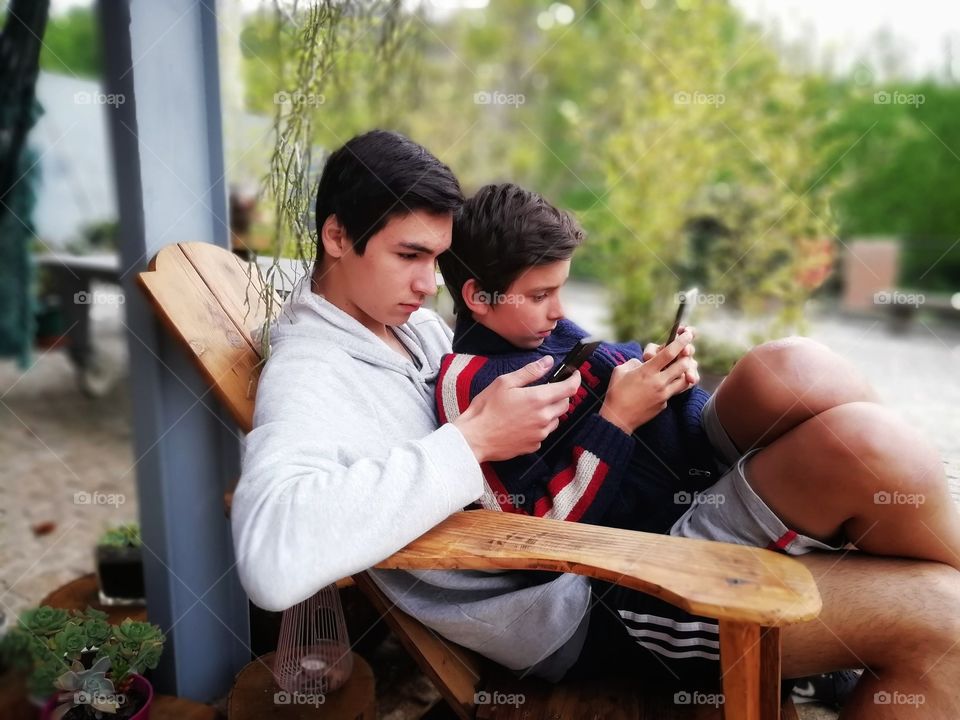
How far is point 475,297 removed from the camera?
1.49 meters

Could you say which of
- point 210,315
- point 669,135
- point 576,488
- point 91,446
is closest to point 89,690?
point 210,315

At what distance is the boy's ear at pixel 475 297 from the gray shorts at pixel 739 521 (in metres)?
0.56

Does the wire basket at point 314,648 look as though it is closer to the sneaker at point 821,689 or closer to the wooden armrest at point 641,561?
the wooden armrest at point 641,561

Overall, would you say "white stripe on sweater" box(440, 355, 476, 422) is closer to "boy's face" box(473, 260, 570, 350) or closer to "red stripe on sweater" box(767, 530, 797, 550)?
"boy's face" box(473, 260, 570, 350)

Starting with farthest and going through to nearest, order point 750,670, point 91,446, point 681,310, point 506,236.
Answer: point 91,446, point 506,236, point 681,310, point 750,670

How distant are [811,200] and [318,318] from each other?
12.6 feet

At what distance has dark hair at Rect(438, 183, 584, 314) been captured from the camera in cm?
143

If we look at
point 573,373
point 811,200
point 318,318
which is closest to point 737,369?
point 573,373

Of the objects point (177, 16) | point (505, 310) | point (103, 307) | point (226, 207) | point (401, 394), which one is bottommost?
point (103, 307)

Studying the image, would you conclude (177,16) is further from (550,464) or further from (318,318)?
(550,464)

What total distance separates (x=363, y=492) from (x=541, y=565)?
0.28m

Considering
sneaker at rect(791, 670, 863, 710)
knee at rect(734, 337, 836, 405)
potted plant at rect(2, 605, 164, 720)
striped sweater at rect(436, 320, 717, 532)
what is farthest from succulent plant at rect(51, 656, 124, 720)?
sneaker at rect(791, 670, 863, 710)

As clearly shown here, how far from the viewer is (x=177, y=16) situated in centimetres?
147

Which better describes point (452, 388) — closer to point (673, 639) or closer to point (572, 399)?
point (572, 399)
